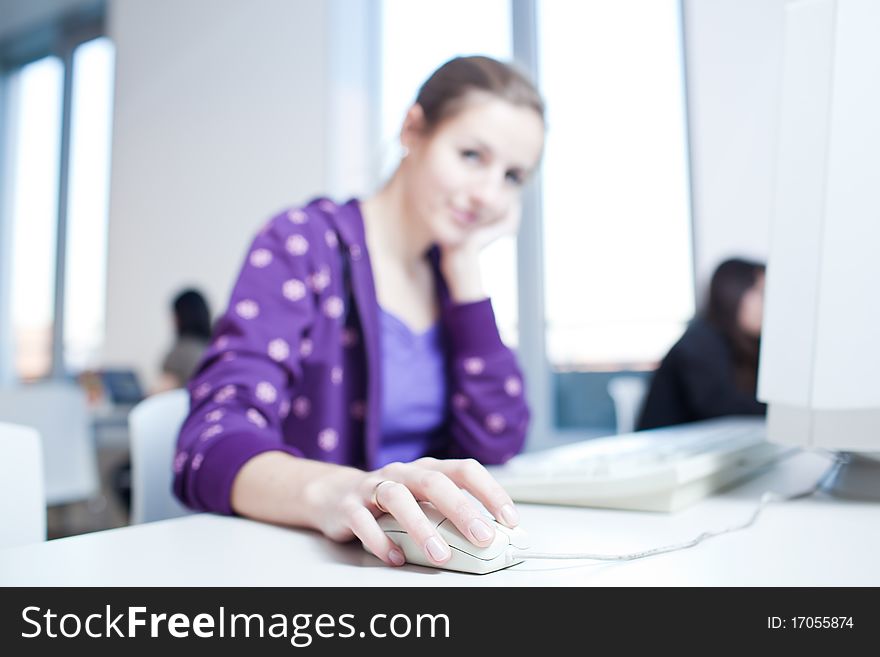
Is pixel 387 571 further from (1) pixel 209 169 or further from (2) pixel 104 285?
(2) pixel 104 285

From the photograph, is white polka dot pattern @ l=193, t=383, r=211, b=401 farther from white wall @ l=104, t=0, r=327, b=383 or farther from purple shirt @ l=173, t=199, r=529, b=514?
white wall @ l=104, t=0, r=327, b=383

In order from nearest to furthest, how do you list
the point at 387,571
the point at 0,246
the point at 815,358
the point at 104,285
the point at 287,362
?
1. the point at 387,571
2. the point at 815,358
3. the point at 287,362
4. the point at 104,285
5. the point at 0,246

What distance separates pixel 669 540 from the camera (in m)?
0.48

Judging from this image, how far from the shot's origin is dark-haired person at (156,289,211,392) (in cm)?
292

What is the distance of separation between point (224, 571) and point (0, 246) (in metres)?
5.56

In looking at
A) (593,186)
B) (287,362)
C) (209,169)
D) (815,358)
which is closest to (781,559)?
(815,358)

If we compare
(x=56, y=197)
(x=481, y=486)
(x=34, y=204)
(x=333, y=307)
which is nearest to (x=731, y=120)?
(x=333, y=307)

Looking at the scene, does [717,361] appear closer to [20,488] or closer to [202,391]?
[202,391]

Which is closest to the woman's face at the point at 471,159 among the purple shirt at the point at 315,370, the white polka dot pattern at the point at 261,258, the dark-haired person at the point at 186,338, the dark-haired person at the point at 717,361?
the purple shirt at the point at 315,370

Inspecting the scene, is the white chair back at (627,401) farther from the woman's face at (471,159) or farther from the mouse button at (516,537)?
the mouse button at (516,537)

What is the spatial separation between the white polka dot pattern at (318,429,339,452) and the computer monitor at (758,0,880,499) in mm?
498

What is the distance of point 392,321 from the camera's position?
945 millimetres

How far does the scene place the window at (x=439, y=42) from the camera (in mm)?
3002

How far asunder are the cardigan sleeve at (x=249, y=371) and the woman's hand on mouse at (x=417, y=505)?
15 centimetres
